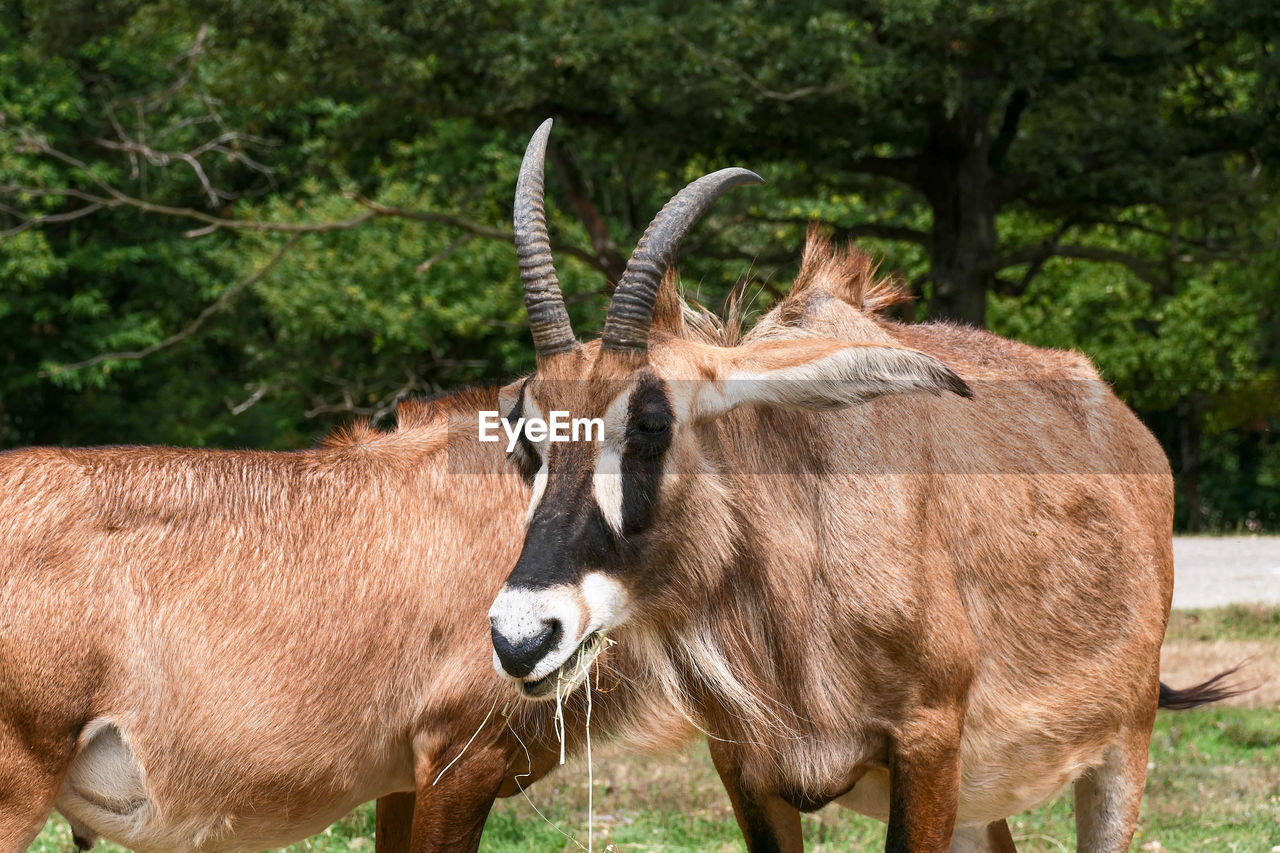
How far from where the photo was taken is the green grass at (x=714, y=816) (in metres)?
6.51

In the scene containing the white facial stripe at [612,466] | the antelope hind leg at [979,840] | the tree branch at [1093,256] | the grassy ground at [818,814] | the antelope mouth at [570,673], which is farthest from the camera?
the tree branch at [1093,256]

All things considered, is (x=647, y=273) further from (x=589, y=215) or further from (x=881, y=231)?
(x=589, y=215)

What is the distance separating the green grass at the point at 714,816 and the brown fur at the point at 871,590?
1.73m

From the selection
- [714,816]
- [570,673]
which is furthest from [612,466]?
[714,816]

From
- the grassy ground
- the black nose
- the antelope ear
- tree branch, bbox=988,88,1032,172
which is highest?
tree branch, bbox=988,88,1032,172

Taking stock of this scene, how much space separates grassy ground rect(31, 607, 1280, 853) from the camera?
21.4 feet

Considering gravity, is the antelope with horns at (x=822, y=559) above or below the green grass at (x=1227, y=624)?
above

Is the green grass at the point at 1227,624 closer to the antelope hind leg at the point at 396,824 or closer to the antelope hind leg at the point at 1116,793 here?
the antelope hind leg at the point at 1116,793

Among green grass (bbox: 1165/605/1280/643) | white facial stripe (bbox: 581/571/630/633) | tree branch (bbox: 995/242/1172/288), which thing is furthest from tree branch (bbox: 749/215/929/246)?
white facial stripe (bbox: 581/571/630/633)

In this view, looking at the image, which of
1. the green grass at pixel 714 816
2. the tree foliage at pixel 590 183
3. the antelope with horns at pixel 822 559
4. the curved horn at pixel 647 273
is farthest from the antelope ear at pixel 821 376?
the green grass at pixel 714 816

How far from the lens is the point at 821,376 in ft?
12.8

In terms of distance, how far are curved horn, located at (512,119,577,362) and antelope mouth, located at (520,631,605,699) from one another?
33.8 inches

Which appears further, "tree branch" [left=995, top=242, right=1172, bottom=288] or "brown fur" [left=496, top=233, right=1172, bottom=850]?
"tree branch" [left=995, top=242, right=1172, bottom=288]

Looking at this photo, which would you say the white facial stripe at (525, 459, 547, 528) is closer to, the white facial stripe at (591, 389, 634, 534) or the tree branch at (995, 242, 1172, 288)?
the white facial stripe at (591, 389, 634, 534)
